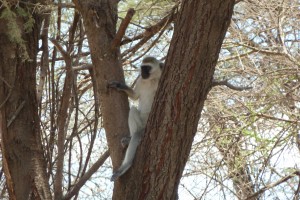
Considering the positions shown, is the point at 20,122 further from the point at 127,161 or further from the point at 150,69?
the point at 150,69

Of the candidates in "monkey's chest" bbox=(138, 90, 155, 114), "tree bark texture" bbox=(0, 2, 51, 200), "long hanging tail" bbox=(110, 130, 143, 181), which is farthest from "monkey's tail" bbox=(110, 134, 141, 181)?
"monkey's chest" bbox=(138, 90, 155, 114)

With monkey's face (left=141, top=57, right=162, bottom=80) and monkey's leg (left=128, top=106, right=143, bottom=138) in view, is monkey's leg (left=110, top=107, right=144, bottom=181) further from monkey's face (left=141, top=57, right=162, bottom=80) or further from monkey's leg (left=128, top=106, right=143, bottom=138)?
monkey's face (left=141, top=57, right=162, bottom=80)

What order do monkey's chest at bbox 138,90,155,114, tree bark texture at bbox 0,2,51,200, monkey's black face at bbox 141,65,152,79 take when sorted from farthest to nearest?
monkey's black face at bbox 141,65,152,79, monkey's chest at bbox 138,90,155,114, tree bark texture at bbox 0,2,51,200

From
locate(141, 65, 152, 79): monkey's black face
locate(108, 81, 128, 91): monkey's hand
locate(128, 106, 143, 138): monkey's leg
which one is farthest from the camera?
locate(141, 65, 152, 79): monkey's black face

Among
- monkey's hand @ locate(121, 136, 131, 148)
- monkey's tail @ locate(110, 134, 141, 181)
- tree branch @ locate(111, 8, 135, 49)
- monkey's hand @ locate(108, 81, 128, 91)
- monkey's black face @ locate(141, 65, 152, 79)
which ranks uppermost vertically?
monkey's black face @ locate(141, 65, 152, 79)

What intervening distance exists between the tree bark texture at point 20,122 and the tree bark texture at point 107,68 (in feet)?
1.48

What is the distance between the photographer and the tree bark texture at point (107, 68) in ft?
11.4

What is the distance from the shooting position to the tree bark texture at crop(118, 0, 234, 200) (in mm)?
3068

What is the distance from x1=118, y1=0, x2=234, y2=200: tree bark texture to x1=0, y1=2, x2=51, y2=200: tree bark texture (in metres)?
0.95

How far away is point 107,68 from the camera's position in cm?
354

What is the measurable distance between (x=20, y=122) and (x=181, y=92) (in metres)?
1.30

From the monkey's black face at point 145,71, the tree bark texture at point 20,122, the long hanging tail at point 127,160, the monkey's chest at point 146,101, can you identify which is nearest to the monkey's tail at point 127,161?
the long hanging tail at point 127,160

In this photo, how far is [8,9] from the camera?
348 centimetres

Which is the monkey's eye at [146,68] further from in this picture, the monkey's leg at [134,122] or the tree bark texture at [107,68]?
the tree bark texture at [107,68]
